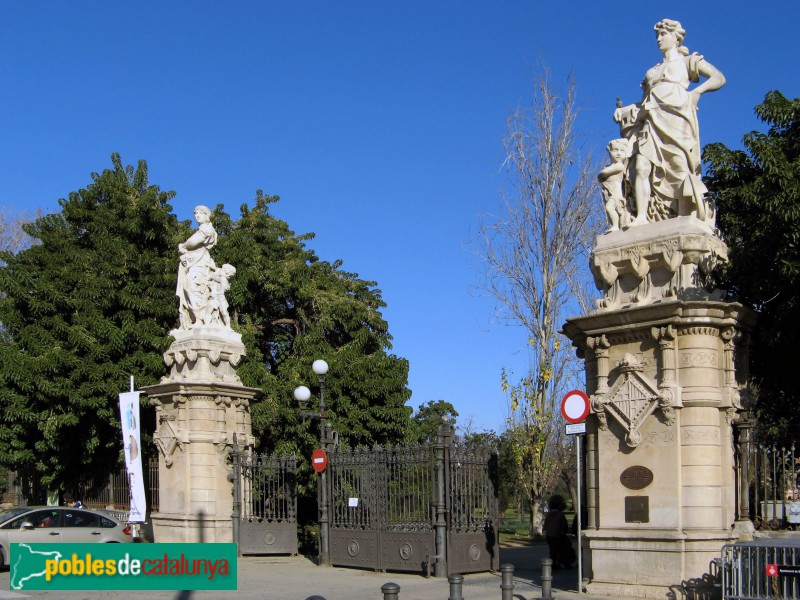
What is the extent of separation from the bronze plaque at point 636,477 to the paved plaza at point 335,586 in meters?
1.73

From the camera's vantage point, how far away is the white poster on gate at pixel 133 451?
1958cm

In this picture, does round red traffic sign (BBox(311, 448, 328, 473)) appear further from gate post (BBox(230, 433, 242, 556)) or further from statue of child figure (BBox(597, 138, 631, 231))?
statue of child figure (BBox(597, 138, 631, 231))

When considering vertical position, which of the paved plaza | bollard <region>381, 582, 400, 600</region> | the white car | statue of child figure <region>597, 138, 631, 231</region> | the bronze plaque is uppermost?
statue of child figure <region>597, 138, 631, 231</region>

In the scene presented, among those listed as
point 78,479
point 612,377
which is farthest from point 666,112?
point 78,479

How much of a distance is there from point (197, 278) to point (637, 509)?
11720 millimetres

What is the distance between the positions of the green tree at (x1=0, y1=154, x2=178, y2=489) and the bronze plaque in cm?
1558

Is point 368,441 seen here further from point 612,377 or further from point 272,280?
point 612,377

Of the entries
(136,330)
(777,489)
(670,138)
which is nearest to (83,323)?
(136,330)

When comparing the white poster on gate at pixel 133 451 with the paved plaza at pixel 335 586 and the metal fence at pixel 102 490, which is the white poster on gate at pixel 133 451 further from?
the metal fence at pixel 102 490

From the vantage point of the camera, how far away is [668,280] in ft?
46.8

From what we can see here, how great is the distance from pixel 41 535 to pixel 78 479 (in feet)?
Answer: 31.5

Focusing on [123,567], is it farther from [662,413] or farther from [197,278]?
[197,278]

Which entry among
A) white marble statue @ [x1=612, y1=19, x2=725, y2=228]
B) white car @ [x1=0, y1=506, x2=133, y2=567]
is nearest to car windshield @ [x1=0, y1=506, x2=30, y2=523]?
white car @ [x1=0, y1=506, x2=133, y2=567]

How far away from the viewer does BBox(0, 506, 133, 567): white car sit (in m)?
18.5
